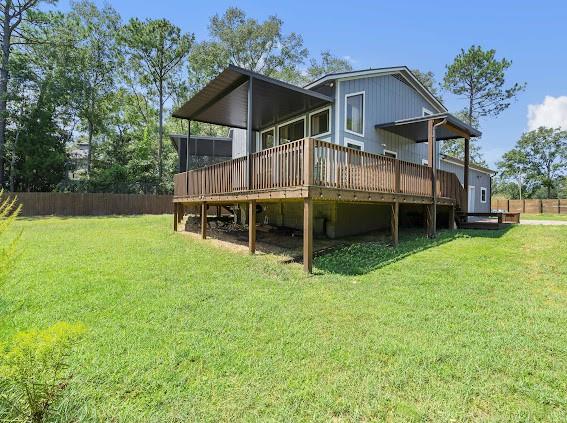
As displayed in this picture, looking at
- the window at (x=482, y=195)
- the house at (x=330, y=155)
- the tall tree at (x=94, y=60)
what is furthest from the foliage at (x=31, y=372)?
the tall tree at (x=94, y=60)

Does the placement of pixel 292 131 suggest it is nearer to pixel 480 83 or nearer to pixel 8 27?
pixel 480 83

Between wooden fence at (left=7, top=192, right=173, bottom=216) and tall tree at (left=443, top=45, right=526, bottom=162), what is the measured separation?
26.2m

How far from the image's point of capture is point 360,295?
5.35m

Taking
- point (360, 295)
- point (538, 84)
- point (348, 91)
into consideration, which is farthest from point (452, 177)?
point (538, 84)

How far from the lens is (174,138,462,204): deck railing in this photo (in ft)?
23.0

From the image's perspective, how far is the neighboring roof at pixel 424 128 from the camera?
35.0 ft

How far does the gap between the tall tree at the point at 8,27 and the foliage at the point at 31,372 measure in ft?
96.4

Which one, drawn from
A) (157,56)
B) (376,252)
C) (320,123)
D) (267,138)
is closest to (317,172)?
(376,252)

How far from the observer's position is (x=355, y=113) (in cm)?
1155

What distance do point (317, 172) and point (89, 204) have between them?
2258 centimetres

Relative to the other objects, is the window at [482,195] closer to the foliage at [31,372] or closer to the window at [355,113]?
the window at [355,113]

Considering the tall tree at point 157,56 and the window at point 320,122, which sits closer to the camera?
the window at point 320,122

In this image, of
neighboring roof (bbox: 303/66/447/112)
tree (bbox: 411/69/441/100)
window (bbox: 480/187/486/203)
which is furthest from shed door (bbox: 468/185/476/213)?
tree (bbox: 411/69/441/100)

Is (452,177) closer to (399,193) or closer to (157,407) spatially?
(399,193)
